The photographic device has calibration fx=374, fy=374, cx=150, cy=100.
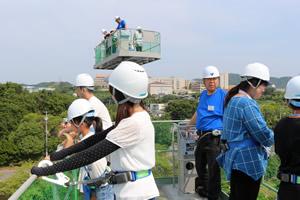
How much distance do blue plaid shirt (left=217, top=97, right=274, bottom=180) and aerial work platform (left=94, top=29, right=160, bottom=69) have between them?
46.1ft

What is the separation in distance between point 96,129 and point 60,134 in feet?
1.61

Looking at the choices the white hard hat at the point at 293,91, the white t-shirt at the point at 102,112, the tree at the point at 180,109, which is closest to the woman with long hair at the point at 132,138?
the white hard hat at the point at 293,91

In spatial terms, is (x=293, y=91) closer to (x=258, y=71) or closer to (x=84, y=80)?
(x=258, y=71)

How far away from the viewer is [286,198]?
2645mm

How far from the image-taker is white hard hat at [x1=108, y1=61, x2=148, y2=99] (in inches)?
86.1

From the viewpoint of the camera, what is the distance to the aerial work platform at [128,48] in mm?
16969

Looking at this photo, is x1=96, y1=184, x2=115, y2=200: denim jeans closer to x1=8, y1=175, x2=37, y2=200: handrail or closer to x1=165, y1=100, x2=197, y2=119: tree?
x1=8, y1=175, x2=37, y2=200: handrail

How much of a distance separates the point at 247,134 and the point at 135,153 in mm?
1311

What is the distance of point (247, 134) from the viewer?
312cm

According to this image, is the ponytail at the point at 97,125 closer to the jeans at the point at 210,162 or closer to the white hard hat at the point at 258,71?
the white hard hat at the point at 258,71

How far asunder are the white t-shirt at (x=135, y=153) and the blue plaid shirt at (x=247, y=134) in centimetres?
110

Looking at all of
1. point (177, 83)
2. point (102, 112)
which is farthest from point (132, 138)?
point (177, 83)

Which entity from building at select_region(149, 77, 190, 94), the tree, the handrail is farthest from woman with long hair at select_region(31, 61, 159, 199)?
building at select_region(149, 77, 190, 94)

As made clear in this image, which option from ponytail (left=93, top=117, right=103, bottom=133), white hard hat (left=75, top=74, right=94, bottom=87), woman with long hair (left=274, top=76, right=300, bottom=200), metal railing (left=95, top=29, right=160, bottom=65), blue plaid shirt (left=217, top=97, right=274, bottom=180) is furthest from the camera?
metal railing (left=95, top=29, right=160, bottom=65)
